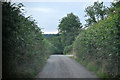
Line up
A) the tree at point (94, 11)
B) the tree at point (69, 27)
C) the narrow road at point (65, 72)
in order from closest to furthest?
1. the narrow road at point (65, 72)
2. the tree at point (94, 11)
3. the tree at point (69, 27)

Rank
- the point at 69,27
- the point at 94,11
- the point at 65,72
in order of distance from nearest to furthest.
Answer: the point at 65,72 → the point at 94,11 → the point at 69,27

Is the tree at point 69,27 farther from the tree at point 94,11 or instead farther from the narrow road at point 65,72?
the narrow road at point 65,72

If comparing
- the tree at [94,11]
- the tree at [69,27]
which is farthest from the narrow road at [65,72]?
the tree at [69,27]

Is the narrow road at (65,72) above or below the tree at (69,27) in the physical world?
below

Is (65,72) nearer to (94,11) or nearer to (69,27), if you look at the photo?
(94,11)

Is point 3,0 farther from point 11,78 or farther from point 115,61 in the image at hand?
point 115,61

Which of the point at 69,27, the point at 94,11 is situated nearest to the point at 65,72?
the point at 94,11

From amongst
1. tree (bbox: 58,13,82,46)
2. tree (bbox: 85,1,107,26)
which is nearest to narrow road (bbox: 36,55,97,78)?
tree (bbox: 85,1,107,26)

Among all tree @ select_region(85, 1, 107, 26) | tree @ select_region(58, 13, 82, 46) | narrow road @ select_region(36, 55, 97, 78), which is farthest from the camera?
tree @ select_region(58, 13, 82, 46)

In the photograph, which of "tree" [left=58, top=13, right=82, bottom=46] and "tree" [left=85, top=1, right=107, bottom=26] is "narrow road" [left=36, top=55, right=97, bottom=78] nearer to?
"tree" [left=85, top=1, right=107, bottom=26]

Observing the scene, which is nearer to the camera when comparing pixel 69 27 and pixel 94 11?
pixel 94 11

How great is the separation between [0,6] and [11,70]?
264cm

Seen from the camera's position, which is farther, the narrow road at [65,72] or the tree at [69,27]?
the tree at [69,27]

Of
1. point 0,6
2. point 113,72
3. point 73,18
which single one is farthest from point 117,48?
point 73,18
